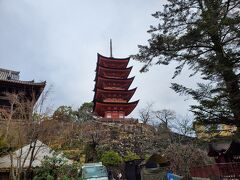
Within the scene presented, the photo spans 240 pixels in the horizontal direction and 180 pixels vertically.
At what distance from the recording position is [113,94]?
40.4 m

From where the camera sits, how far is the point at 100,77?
4106 cm

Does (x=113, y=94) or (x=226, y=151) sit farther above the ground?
(x=113, y=94)

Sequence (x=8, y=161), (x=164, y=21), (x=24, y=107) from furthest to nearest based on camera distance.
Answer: (x=24, y=107) → (x=8, y=161) → (x=164, y=21)

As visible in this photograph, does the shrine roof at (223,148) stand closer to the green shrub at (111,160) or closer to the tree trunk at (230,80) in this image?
the green shrub at (111,160)

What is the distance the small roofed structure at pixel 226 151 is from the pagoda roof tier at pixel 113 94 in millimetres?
20610

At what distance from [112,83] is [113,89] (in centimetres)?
133

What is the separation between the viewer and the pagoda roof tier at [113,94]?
4003 centimetres

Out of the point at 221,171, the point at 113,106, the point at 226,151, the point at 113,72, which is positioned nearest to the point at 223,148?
the point at 226,151

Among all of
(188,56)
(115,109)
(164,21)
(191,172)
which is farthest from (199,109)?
(115,109)

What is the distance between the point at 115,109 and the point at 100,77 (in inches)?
214

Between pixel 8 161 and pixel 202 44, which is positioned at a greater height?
pixel 202 44

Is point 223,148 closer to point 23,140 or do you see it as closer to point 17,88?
point 23,140

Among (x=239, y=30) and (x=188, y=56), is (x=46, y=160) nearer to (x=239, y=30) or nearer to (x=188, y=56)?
(x=188, y=56)

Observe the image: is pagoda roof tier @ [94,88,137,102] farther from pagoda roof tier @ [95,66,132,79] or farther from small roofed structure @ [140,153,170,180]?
small roofed structure @ [140,153,170,180]
